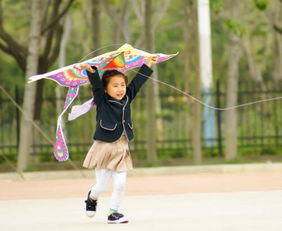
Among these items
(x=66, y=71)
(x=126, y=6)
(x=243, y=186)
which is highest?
(x=126, y=6)

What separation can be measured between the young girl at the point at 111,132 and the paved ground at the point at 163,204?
1.52 ft

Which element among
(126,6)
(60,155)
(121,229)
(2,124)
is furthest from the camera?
(126,6)

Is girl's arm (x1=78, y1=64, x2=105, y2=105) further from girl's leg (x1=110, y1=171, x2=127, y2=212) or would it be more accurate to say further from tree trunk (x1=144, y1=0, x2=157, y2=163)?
tree trunk (x1=144, y1=0, x2=157, y2=163)

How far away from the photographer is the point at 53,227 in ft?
32.8

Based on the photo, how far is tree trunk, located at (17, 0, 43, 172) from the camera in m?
19.3

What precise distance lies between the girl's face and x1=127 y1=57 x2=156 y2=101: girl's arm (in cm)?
20

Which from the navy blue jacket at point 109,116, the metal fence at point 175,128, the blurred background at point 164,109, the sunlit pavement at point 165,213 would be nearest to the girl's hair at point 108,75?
the navy blue jacket at point 109,116

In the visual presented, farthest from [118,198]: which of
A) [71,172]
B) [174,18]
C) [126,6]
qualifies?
[174,18]

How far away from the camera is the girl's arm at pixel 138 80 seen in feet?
33.5

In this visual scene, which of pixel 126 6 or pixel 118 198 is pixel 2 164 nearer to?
pixel 126 6

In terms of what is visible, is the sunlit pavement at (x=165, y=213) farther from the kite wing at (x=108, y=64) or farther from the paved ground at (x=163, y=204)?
the kite wing at (x=108, y=64)

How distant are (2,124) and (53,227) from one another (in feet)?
43.4

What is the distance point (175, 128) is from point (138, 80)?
556 inches

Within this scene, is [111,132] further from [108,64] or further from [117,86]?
[108,64]
